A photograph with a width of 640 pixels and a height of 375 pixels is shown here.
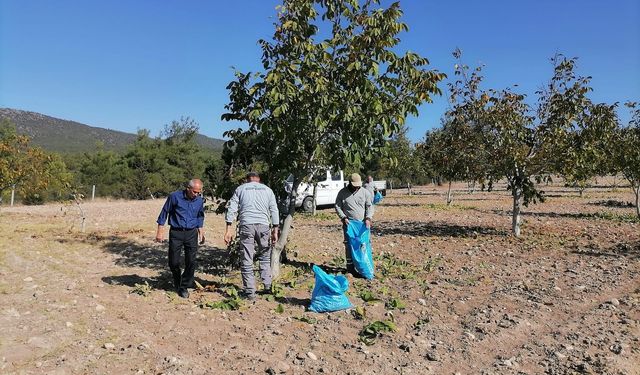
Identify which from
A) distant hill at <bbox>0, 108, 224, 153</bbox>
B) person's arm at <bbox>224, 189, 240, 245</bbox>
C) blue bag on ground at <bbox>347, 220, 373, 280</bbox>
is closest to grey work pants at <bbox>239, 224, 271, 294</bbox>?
person's arm at <bbox>224, 189, 240, 245</bbox>

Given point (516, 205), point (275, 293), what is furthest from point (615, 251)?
point (275, 293)

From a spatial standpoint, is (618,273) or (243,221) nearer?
(243,221)

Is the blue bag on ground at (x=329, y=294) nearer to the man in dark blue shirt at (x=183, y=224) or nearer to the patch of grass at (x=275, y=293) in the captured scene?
the patch of grass at (x=275, y=293)

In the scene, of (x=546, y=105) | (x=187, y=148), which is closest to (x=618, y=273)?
(x=546, y=105)

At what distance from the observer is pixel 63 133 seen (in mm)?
94500

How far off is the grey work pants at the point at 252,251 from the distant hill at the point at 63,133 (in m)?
82.8

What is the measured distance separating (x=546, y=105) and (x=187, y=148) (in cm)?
3638

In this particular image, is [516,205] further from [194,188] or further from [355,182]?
[194,188]

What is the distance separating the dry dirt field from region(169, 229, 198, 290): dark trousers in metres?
0.24

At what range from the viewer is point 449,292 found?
6.50 metres

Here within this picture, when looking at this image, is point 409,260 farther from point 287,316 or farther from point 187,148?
point 187,148

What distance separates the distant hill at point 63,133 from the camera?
282 feet

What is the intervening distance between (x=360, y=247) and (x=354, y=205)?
66 centimetres

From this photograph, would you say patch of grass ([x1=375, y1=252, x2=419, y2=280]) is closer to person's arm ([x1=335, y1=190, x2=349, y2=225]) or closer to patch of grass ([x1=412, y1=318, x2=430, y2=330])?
person's arm ([x1=335, y1=190, x2=349, y2=225])
